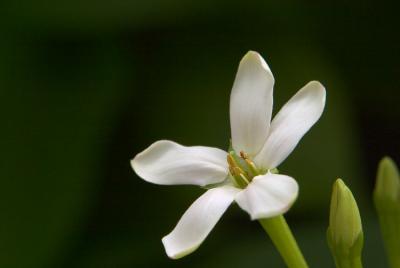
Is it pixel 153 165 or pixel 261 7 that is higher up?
pixel 261 7

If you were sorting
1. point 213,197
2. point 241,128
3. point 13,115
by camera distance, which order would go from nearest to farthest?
point 213,197
point 241,128
point 13,115

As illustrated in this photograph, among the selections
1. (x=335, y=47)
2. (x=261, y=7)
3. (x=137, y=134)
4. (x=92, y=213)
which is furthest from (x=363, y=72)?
(x=92, y=213)

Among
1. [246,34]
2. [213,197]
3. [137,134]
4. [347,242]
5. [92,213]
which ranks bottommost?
[347,242]

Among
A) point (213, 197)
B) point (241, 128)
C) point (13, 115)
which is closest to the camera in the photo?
point (213, 197)

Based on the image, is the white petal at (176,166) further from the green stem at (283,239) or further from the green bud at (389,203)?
the green bud at (389,203)

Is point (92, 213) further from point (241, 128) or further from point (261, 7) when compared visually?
point (241, 128)

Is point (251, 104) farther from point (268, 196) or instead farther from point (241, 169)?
point (268, 196)

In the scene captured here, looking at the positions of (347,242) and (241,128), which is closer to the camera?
(347,242)
